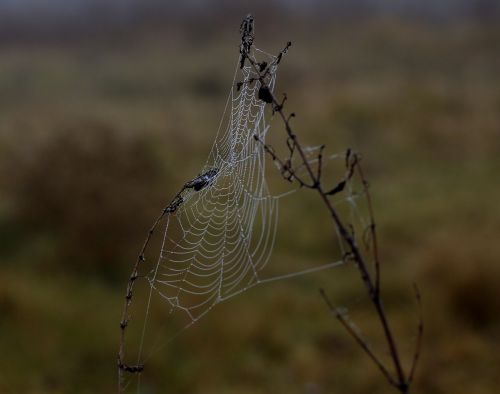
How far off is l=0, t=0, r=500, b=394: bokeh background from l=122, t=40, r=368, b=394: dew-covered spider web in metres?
0.64

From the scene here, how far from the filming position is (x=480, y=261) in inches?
394

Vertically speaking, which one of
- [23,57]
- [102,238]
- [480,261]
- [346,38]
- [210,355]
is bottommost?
[210,355]

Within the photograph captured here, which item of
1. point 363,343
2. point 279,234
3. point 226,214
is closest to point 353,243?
point 363,343

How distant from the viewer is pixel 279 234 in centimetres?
1241

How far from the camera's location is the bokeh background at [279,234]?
8742mm

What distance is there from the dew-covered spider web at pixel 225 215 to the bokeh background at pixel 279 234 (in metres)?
0.64

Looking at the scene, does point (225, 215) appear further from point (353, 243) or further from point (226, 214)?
point (353, 243)

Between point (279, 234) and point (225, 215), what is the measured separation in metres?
7.69

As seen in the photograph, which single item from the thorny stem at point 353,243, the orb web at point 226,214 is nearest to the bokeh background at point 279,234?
the orb web at point 226,214

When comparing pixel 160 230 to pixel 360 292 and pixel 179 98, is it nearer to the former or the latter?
pixel 360 292

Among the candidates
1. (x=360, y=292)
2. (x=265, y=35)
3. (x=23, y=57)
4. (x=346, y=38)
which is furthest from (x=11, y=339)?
(x=346, y=38)

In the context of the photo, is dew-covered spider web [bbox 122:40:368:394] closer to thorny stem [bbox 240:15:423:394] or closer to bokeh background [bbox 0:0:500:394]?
thorny stem [bbox 240:15:423:394]

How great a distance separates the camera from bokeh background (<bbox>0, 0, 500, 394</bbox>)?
344 inches

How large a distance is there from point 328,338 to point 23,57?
71.2 ft
